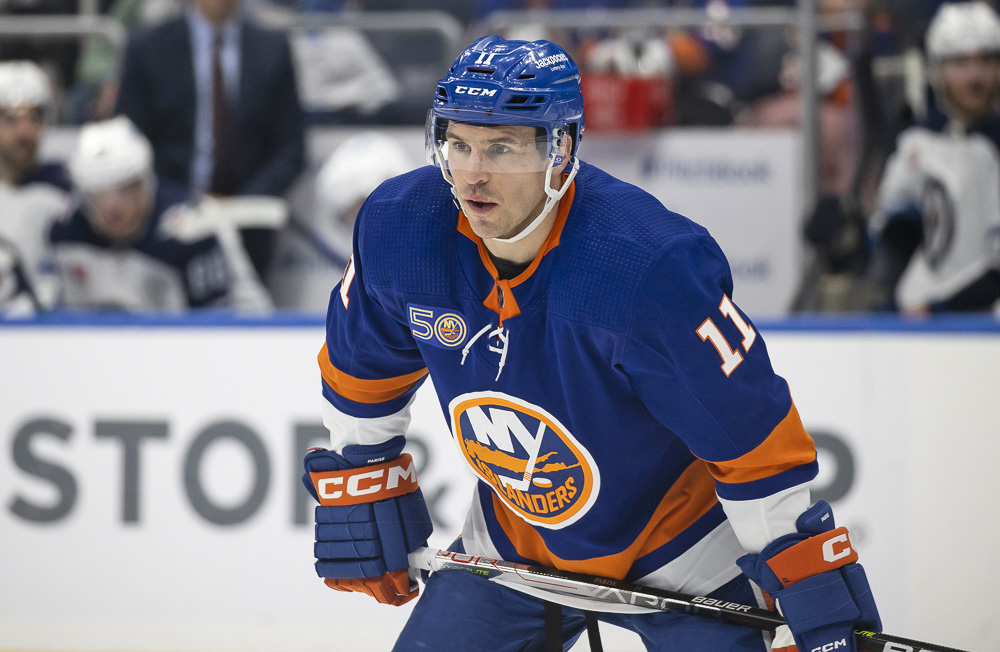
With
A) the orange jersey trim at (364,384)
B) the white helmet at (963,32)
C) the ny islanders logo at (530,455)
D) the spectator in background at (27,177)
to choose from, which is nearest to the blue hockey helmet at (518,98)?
the ny islanders logo at (530,455)

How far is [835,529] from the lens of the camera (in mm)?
1719

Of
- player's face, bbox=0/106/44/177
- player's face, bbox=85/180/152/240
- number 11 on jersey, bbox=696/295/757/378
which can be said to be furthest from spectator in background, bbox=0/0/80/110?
number 11 on jersey, bbox=696/295/757/378

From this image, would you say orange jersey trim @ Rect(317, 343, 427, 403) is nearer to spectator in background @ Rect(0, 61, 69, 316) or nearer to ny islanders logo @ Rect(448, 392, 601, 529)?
ny islanders logo @ Rect(448, 392, 601, 529)

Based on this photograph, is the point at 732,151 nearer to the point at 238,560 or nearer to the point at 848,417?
the point at 848,417

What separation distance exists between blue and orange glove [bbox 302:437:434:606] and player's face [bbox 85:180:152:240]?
2339mm

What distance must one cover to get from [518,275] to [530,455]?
287 millimetres

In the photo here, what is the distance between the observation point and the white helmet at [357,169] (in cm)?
418

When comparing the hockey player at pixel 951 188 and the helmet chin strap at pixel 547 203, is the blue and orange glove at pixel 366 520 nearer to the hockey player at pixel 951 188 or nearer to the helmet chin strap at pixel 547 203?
the helmet chin strap at pixel 547 203

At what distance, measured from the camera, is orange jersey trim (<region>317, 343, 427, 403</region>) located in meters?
2.03

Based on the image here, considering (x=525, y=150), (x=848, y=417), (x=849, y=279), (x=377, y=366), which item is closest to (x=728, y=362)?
(x=525, y=150)

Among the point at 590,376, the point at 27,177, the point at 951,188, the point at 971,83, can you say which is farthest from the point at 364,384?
the point at 27,177

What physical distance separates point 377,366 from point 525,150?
53 cm

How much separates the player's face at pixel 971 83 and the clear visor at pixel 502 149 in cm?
267

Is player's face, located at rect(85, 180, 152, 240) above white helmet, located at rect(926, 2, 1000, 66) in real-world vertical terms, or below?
below
